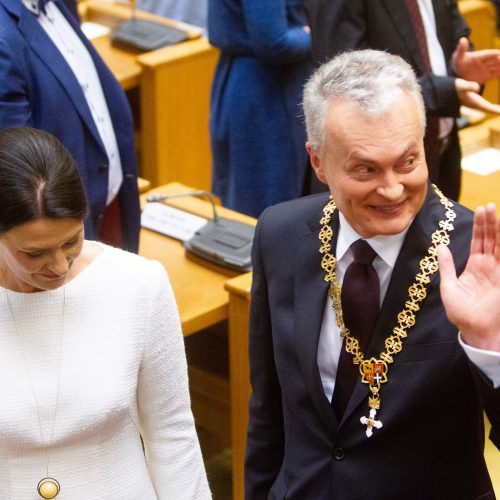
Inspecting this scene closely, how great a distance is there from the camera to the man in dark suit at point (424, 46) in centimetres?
323

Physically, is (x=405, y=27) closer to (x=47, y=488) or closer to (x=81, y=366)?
(x=81, y=366)

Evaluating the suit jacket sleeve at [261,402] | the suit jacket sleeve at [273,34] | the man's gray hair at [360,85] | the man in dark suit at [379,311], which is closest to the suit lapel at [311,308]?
the man in dark suit at [379,311]

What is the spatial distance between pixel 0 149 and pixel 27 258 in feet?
0.66

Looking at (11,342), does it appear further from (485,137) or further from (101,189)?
(485,137)

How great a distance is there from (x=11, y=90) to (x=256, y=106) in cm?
176


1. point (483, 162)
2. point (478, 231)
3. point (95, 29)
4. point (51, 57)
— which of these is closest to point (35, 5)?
point (51, 57)

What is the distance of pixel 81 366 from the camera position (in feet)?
7.19

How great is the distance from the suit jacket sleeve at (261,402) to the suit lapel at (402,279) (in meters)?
0.28

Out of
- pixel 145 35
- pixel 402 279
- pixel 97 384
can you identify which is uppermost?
pixel 402 279

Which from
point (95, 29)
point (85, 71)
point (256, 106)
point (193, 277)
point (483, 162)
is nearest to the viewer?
point (85, 71)

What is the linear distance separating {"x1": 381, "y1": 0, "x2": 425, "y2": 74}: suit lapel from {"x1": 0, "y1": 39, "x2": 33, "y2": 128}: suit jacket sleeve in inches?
42.0

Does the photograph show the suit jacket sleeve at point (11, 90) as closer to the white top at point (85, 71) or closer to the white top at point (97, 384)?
the white top at point (85, 71)

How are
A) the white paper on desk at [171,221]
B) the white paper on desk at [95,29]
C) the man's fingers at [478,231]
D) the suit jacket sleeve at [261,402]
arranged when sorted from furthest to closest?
the white paper on desk at [95,29] < the white paper on desk at [171,221] < the suit jacket sleeve at [261,402] < the man's fingers at [478,231]

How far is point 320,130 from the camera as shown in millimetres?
2094
